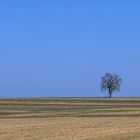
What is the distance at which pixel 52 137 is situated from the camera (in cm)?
2934

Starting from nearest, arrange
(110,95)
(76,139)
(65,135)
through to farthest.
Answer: (76,139)
(65,135)
(110,95)

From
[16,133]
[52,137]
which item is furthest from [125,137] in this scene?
[16,133]

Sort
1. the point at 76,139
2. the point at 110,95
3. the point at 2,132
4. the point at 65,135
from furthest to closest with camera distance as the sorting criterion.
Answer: the point at 110,95, the point at 2,132, the point at 65,135, the point at 76,139

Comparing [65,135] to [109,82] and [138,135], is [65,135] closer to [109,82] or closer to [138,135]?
[138,135]

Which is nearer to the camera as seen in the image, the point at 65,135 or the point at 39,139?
the point at 39,139

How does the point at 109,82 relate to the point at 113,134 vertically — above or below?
above

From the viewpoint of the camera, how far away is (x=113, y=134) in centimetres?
3127

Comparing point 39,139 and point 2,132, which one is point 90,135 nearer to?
point 39,139

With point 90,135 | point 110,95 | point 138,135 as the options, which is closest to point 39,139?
Answer: point 90,135

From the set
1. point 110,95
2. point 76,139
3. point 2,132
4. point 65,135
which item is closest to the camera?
Answer: point 76,139

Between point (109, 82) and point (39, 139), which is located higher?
point (109, 82)

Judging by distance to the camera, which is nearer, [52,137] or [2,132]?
[52,137]

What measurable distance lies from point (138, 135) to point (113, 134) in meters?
1.41

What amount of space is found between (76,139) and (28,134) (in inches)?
147
